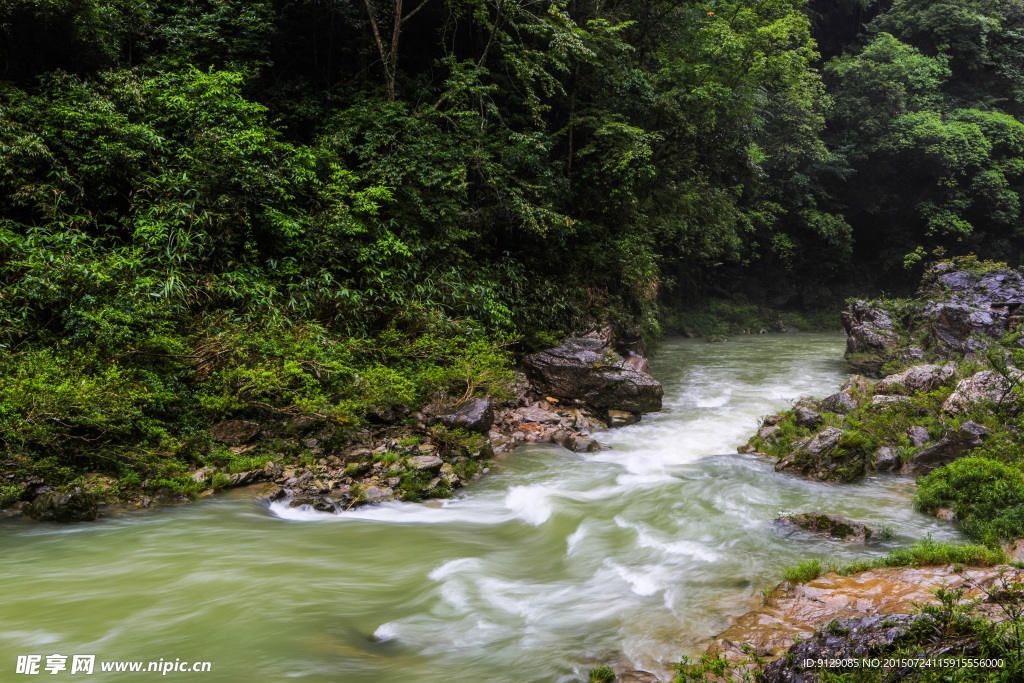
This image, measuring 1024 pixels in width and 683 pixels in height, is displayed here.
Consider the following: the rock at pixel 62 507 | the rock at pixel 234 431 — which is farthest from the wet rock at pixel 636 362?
the rock at pixel 62 507

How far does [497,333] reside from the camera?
1109 centimetres

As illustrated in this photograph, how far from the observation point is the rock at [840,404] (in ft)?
32.8

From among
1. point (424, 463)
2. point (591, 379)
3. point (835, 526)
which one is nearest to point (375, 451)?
point (424, 463)

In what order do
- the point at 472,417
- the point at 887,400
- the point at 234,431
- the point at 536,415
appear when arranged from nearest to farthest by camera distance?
the point at 234,431 → the point at 472,417 → the point at 887,400 → the point at 536,415

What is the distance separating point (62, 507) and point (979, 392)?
1120 centimetres

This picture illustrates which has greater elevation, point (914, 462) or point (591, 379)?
point (591, 379)

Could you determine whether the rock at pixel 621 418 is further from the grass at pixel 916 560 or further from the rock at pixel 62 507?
the rock at pixel 62 507

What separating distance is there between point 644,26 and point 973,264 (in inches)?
469

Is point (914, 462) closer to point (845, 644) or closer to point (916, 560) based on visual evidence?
point (916, 560)

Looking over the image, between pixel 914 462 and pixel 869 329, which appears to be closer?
pixel 914 462

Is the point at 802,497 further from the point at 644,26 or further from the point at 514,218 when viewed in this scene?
the point at 644,26

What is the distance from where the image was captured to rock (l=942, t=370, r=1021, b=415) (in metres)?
7.83

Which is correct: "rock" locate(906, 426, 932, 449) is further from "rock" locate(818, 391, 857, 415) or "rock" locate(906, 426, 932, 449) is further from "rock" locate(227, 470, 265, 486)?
"rock" locate(227, 470, 265, 486)

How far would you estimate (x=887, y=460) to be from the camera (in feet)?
25.3
